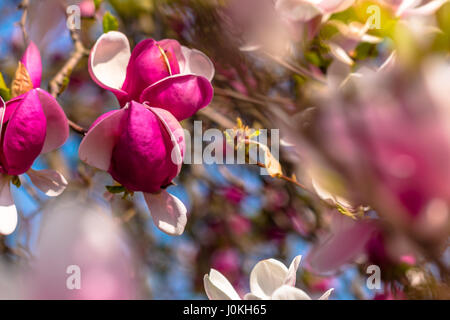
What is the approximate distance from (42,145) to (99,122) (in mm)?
63

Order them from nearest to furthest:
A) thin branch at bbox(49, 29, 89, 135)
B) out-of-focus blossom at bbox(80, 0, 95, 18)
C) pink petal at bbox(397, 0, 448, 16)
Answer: pink petal at bbox(397, 0, 448, 16)
thin branch at bbox(49, 29, 89, 135)
out-of-focus blossom at bbox(80, 0, 95, 18)

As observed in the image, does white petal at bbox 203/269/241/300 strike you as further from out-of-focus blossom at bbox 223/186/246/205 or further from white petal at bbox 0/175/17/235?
out-of-focus blossom at bbox 223/186/246/205

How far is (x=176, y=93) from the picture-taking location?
1.08 ft

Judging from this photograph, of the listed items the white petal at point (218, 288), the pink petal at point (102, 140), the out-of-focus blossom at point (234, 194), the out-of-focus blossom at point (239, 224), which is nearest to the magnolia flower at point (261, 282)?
the white petal at point (218, 288)

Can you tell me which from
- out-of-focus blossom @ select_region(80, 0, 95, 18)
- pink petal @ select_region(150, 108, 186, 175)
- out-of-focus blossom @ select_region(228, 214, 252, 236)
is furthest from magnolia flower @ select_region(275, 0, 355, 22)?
out-of-focus blossom @ select_region(228, 214, 252, 236)

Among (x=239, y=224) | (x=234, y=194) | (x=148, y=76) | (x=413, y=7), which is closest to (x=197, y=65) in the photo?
(x=148, y=76)

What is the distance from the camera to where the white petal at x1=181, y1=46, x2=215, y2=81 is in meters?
0.38

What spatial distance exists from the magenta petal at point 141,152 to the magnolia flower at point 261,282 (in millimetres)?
85

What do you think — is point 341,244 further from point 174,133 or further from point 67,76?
point 67,76

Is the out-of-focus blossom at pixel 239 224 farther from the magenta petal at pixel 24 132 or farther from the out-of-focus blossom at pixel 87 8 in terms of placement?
the magenta petal at pixel 24 132

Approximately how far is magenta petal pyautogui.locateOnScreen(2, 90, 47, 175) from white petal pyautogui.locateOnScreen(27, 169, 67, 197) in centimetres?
2

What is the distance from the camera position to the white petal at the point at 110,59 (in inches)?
13.7

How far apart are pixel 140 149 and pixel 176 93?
0.18 feet
